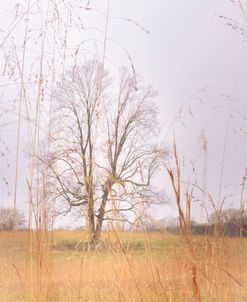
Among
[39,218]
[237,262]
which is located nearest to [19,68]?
[39,218]

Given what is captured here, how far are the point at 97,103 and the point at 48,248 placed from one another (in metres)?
0.88

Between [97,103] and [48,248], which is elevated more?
[97,103]

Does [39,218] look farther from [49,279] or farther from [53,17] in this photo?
[53,17]

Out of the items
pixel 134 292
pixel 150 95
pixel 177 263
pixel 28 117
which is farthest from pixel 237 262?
pixel 150 95

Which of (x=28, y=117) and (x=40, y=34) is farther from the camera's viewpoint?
(x=40, y=34)

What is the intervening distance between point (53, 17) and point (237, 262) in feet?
6.97

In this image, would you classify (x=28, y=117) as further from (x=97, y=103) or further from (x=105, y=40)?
(x=105, y=40)

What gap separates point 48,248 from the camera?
2.60 metres

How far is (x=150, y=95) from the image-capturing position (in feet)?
50.4

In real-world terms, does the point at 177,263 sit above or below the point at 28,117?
below

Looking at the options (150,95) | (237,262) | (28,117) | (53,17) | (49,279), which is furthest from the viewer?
(150,95)

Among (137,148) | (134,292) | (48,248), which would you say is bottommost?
(134,292)

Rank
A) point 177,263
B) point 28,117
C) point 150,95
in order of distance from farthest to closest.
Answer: point 150,95 < point 177,263 < point 28,117

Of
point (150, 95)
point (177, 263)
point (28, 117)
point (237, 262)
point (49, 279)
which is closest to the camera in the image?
point (49, 279)
